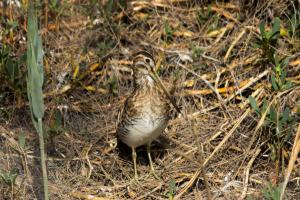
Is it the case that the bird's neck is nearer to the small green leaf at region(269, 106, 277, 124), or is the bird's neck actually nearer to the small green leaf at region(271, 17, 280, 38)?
the small green leaf at region(269, 106, 277, 124)

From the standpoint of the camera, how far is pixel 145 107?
165 inches

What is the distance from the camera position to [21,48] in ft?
17.2

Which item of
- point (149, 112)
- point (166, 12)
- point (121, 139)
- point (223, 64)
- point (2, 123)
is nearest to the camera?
point (149, 112)

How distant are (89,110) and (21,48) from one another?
0.84 metres

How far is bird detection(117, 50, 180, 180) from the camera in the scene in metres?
4.18

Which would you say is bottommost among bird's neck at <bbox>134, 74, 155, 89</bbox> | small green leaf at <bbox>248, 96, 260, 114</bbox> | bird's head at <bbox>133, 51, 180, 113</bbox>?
small green leaf at <bbox>248, 96, 260, 114</bbox>

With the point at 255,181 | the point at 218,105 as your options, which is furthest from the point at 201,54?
the point at 255,181

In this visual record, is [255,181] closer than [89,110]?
Yes

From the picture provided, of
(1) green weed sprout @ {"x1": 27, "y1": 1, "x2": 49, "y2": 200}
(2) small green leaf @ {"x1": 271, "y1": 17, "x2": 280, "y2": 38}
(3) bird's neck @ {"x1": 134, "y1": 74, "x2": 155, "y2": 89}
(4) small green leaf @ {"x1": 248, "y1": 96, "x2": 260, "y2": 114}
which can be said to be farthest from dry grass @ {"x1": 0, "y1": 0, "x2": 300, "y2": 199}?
(1) green weed sprout @ {"x1": 27, "y1": 1, "x2": 49, "y2": 200}

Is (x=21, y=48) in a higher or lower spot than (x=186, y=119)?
higher

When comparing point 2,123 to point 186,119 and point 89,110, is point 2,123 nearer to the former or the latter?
point 89,110

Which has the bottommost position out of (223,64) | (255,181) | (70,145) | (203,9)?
(255,181)

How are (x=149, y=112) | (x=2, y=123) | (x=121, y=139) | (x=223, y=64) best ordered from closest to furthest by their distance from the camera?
(x=149, y=112) → (x=121, y=139) → (x=2, y=123) → (x=223, y=64)

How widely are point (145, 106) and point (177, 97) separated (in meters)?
0.82
